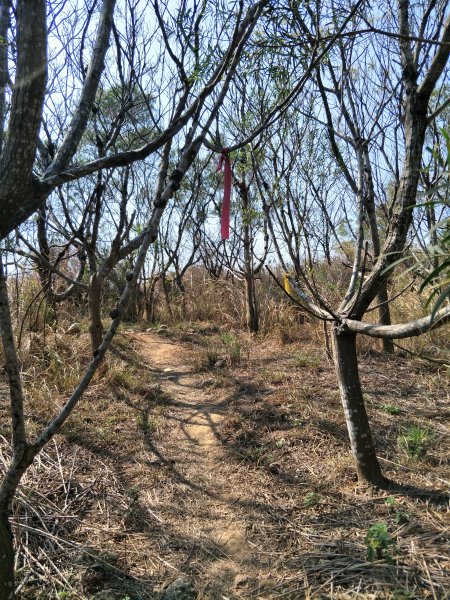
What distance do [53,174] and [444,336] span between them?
420 centimetres

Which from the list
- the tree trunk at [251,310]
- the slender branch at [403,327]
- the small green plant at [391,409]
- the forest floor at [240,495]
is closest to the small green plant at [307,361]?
the forest floor at [240,495]

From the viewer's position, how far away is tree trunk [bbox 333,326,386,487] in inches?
94.9

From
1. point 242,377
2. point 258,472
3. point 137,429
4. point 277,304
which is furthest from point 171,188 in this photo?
point 277,304

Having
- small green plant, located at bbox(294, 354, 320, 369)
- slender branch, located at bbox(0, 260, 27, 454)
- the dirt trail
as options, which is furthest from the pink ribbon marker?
small green plant, located at bbox(294, 354, 320, 369)

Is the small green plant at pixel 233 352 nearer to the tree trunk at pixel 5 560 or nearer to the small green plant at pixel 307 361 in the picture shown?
the small green plant at pixel 307 361

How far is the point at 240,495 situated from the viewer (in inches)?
102

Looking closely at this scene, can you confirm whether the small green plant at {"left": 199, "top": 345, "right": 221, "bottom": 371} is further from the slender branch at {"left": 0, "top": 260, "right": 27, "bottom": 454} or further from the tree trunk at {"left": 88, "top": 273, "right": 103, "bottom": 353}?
the slender branch at {"left": 0, "top": 260, "right": 27, "bottom": 454}

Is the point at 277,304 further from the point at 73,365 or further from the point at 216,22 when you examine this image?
the point at 216,22

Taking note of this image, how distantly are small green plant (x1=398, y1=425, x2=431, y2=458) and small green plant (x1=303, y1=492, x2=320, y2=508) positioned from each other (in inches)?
26.5

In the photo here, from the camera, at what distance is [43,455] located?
9.33ft

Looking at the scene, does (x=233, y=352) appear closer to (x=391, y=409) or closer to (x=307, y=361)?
(x=307, y=361)

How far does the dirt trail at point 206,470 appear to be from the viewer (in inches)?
82.9

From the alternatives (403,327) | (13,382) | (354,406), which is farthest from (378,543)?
(13,382)

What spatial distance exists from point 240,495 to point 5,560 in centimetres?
137
